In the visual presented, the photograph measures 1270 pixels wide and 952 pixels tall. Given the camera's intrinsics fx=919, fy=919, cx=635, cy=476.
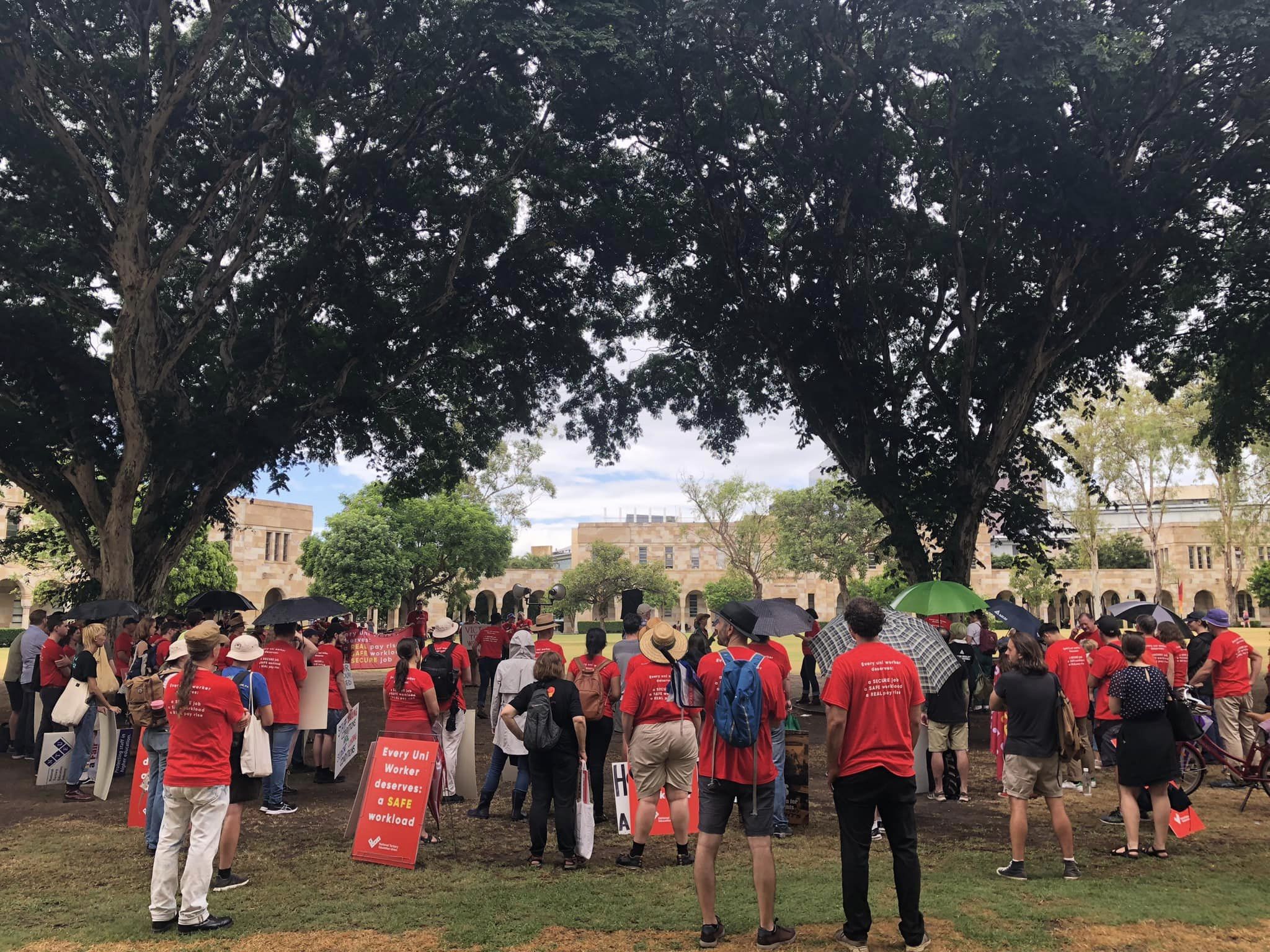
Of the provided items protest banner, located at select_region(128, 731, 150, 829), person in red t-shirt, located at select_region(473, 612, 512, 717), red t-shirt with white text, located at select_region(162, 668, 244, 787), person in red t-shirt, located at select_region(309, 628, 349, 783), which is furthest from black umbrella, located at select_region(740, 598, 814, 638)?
person in red t-shirt, located at select_region(473, 612, 512, 717)

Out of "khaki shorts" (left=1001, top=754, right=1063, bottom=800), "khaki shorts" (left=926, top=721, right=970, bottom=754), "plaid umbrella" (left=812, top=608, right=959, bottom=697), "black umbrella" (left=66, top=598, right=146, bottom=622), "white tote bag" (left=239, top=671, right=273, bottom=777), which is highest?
"black umbrella" (left=66, top=598, right=146, bottom=622)

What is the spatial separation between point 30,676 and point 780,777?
1006 centimetres

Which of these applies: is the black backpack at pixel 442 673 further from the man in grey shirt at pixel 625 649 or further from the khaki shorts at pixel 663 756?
the khaki shorts at pixel 663 756

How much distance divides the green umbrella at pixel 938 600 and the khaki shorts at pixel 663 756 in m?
4.13

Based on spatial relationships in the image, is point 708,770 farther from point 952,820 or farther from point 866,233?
point 866,233

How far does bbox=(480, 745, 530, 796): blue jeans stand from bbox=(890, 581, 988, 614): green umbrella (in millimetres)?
4409

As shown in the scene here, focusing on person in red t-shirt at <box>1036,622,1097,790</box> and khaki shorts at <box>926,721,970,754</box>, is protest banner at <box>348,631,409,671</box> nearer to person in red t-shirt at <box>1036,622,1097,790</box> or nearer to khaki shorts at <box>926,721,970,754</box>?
khaki shorts at <box>926,721,970,754</box>

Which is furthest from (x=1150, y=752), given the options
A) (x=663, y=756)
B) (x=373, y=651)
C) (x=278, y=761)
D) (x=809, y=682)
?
(x=373, y=651)

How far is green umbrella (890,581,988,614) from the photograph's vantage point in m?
10.5

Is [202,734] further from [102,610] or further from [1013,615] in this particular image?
[102,610]

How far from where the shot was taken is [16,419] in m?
16.8

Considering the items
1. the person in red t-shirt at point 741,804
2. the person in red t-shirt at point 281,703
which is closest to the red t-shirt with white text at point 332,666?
the person in red t-shirt at point 281,703

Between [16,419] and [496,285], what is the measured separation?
9.37m

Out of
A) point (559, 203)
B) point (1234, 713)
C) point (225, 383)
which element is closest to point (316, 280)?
point (225, 383)
